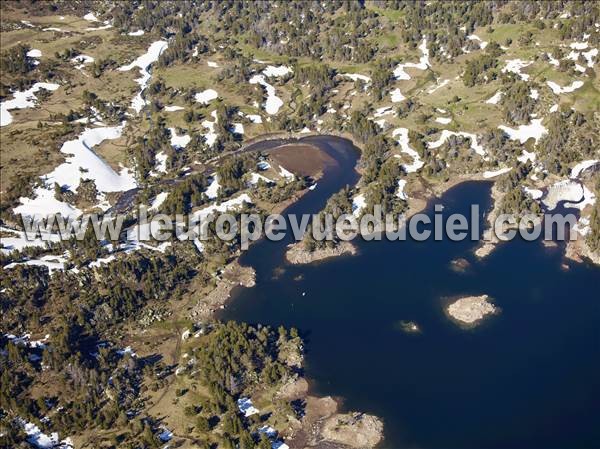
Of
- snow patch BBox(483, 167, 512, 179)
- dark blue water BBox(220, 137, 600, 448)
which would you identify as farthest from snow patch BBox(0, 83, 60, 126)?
snow patch BBox(483, 167, 512, 179)

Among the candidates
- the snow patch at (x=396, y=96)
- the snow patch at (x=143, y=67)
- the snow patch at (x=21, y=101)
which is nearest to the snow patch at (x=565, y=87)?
the snow patch at (x=396, y=96)

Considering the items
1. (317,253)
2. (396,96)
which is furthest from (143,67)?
(317,253)

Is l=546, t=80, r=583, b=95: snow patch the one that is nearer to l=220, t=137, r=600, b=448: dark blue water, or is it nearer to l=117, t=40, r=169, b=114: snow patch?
l=220, t=137, r=600, b=448: dark blue water

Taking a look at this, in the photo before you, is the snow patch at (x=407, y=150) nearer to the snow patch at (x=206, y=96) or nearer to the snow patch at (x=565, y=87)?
the snow patch at (x=565, y=87)

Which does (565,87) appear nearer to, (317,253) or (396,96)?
(396,96)

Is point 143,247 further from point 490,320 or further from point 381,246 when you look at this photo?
point 490,320

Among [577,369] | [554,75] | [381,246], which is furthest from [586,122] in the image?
[577,369]

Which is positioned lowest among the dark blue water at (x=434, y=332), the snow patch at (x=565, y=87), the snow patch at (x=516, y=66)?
the dark blue water at (x=434, y=332)

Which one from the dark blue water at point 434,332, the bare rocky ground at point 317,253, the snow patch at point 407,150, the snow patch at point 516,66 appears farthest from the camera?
the snow patch at point 516,66
